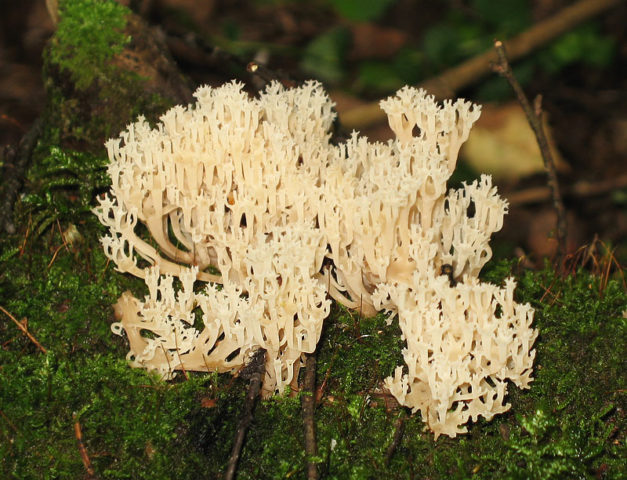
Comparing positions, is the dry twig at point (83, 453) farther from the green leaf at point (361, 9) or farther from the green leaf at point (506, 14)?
the green leaf at point (506, 14)

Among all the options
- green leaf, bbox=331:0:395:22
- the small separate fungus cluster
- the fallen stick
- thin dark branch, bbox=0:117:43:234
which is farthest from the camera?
green leaf, bbox=331:0:395:22

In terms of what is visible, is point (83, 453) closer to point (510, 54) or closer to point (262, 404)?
point (262, 404)

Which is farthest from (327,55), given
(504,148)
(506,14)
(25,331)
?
(25,331)

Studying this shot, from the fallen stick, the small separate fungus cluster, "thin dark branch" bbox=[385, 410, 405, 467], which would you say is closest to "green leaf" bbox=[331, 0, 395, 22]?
the fallen stick

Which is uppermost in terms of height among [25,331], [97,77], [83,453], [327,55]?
[327,55]

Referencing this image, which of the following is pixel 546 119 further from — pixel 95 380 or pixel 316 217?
pixel 95 380

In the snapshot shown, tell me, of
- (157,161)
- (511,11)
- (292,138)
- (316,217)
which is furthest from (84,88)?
(511,11)

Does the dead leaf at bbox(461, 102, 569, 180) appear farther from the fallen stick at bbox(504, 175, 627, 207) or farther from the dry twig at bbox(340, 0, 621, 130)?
the dry twig at bbox(340, 0, 621, 130)
